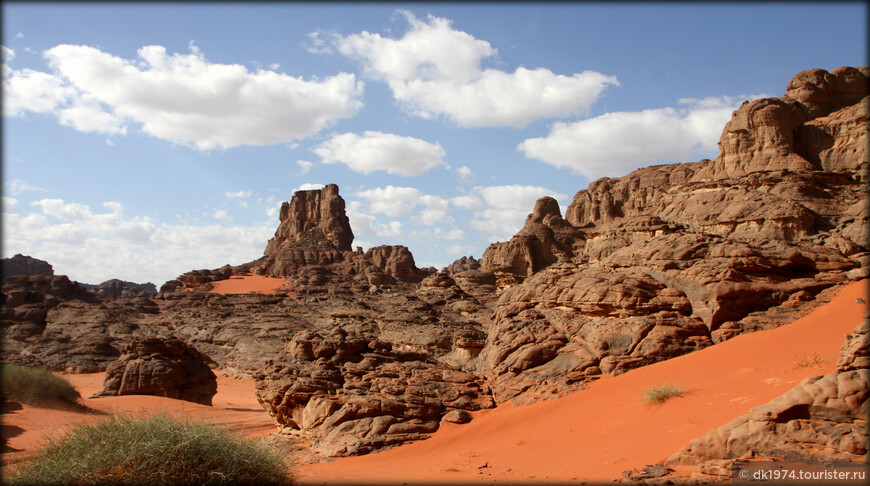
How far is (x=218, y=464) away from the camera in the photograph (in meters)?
9.56

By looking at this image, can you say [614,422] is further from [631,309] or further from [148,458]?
[148,458]

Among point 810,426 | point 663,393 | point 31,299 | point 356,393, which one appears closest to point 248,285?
point 31,299

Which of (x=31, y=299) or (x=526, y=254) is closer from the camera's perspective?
(x=526, y=254)

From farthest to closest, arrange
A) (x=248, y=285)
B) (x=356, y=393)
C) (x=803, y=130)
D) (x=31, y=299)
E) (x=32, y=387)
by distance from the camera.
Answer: (x=248, y=285)
(x=31, y=299)
(x=803, y=130)
(x=32, y=387)
(x=356, y=393)

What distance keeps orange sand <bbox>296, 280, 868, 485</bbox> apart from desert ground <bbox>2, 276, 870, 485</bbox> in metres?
0.02

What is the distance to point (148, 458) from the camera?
898cm

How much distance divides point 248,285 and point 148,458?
7632cm

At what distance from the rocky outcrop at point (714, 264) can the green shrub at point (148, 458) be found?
8243mm

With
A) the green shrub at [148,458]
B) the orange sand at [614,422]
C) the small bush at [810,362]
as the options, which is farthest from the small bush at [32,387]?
the small bush at [810,362]

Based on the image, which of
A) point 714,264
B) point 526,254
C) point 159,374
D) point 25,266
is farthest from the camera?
point 25,266

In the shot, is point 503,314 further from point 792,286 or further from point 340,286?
point 340,286

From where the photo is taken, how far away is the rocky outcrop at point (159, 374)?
24.0 m

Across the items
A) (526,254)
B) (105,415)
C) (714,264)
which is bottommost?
(105,415)

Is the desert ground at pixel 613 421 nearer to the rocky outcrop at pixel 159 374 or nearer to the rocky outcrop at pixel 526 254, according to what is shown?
the rocky outcrop at pixel 159 374
